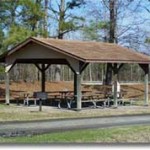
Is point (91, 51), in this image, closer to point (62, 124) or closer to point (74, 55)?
point (74, 55)

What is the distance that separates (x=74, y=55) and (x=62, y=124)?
7.21 meters

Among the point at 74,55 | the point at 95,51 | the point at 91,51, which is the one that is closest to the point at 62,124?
the point at 74,55

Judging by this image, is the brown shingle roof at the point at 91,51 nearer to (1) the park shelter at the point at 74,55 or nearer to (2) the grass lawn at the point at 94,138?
(1) the park shelter at the point at 74,55

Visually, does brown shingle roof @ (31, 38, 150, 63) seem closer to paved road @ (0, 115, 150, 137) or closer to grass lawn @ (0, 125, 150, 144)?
paved road @ (0, 115, 150, 137)

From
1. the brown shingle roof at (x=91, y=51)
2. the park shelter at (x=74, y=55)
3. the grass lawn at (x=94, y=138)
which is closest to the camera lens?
the grass lawn at (x=94, y=138)

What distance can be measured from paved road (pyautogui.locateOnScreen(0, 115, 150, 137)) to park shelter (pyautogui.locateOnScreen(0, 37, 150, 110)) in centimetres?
467

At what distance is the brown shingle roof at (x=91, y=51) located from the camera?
25969 millimetres

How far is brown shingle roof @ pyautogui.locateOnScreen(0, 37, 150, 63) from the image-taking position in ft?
85.2

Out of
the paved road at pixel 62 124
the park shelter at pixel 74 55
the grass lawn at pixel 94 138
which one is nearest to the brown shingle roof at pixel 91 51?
the park shelter at pixel 74 55

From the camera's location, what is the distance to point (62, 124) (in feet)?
61.9

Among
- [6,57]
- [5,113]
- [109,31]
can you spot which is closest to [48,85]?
[109,31]

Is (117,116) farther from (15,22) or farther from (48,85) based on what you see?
(48,85)

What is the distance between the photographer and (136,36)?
142 feet

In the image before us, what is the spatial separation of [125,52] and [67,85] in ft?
51.3
